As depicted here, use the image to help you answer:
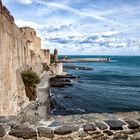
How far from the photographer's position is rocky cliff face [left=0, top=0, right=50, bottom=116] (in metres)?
12.3

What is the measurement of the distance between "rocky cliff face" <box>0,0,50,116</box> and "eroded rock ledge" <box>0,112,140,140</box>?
743 cm

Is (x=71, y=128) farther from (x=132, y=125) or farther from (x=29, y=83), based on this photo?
(x=29, y=83)

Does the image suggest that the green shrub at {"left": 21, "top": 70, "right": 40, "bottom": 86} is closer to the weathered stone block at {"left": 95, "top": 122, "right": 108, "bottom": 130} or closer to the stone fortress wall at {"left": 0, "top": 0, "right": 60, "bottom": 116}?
the stone fortress wall at {"left": 0, "top": 0, "right": 60, "bottom": 116}

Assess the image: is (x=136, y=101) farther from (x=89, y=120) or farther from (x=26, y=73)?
(x=89, y=120)

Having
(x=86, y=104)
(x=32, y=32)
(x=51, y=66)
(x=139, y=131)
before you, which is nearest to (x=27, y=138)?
(x=139, y=131)

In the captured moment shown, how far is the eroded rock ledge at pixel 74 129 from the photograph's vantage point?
3.73 m

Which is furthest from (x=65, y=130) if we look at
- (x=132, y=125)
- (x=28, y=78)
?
(x=28, y=78)

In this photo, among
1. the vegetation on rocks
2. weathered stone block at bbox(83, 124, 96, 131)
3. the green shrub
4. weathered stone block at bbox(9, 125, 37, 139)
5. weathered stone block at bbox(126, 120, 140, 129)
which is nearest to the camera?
weathered stone block at bbox(9, 125, 37, 139)

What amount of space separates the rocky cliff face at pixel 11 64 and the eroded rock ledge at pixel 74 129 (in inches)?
293

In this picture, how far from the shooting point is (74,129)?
3838 millimetres

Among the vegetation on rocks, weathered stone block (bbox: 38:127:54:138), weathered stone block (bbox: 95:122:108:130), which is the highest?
weathered stone block (bbox: 95:122:108:130)

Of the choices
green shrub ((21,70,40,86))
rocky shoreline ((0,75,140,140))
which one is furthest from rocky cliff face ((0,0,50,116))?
rocky shoreline ((0,75,140,140))

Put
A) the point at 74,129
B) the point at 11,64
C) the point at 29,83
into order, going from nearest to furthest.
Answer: the point at 74,129
the point at 11,64
the point at 29,83

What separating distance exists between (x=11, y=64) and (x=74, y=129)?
1257cm
